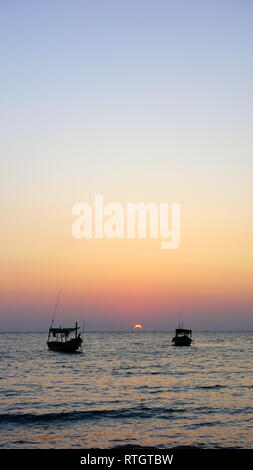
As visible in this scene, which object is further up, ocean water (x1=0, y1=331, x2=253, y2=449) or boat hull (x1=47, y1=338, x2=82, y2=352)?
ocean water (x1=0, y1=331, x2=253, y2=449)

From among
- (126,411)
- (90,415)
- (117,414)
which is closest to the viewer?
(90,415)

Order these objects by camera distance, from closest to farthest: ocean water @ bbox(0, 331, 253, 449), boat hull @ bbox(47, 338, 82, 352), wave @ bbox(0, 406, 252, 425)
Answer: ocean water @ bbox(0, 331, 253, 449)
wave @ bbox(0, 406, 252, 425)
boat hull @ bbox(47, 338, 82, 352)

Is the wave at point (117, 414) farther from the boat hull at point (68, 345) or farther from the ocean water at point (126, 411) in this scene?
the boat hull at point (68, 345)

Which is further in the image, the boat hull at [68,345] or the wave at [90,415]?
the boat hull at [68,345]

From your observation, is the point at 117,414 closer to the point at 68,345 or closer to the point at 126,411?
the point at 126,411

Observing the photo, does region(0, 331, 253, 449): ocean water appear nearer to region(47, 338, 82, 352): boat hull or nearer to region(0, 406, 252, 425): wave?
region(0, 406, 252, 425): wave

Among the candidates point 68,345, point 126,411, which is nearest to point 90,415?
point 126,411

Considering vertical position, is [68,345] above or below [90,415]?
below

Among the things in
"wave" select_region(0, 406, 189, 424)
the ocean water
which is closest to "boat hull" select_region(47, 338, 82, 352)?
the ocean water

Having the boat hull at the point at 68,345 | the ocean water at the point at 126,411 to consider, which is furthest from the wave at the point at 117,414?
the boat hull at the point at 68,345
